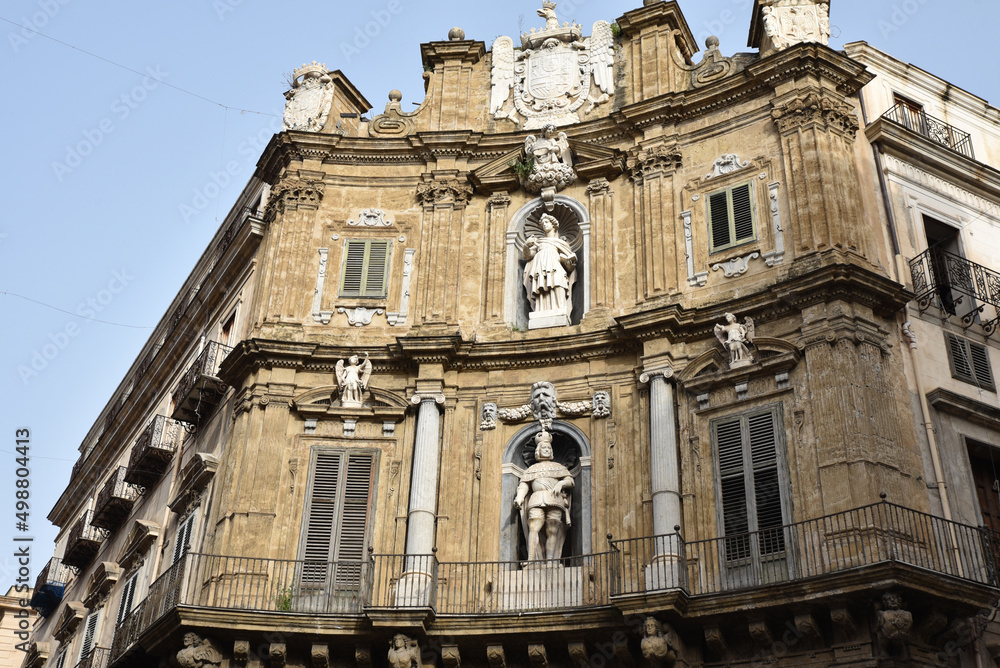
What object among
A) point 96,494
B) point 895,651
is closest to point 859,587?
point 895,651

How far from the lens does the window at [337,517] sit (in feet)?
59.8

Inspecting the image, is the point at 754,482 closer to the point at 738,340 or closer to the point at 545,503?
the point at 738,340

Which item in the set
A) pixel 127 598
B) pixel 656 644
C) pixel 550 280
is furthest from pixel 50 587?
pixel 656 644

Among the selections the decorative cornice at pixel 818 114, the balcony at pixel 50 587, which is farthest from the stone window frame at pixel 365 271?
the balcony at pixel 50 587

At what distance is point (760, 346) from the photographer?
58.6 ft

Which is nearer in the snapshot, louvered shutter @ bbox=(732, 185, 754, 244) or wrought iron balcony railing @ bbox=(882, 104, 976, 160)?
louvered shutter @ bbox=(732, 185, 754, 244)

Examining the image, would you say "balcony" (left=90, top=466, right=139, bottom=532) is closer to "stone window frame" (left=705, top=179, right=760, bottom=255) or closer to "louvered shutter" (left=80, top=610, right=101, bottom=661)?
"louvered shutter" (left=80, top=610, right=101, bottom=661)

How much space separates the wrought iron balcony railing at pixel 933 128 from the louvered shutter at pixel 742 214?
10.7 ft

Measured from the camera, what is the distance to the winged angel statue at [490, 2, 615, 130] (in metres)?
22.1

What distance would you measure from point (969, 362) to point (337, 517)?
33.4ft

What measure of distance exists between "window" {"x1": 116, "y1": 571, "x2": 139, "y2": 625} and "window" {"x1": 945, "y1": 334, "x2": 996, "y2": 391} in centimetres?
1596

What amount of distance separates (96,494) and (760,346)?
21.4 meters

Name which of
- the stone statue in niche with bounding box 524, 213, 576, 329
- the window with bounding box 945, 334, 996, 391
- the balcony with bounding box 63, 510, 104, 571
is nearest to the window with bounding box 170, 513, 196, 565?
the stone statue in niche with bounding box 524, 213, 576, 329

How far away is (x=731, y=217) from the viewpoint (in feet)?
63.9
